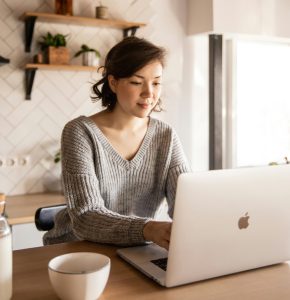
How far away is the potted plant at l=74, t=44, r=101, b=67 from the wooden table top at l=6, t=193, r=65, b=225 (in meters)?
0.83

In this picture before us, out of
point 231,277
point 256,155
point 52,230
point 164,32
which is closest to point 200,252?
point 231,277

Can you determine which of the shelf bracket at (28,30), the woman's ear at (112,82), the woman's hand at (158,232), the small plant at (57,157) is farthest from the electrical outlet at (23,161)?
the woman's hand at (158,232)

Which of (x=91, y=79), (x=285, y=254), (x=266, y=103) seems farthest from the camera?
(x=266, y=103)

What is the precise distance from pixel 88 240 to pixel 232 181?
1.80 feet

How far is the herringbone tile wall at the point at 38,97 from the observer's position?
2.74m

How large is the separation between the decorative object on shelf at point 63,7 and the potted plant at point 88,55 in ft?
0.75

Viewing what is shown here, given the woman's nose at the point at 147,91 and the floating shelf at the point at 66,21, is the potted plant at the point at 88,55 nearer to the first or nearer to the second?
the floating shelf at the point at 66,21

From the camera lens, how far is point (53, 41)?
8.98ft

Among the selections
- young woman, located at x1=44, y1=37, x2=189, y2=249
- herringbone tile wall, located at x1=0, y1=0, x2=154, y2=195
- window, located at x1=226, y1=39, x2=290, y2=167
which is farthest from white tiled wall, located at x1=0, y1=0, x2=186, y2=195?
young woman, located at x1=44, y1=37, x2=189, y2=249

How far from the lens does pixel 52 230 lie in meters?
1.69

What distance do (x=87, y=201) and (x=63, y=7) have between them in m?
1.69

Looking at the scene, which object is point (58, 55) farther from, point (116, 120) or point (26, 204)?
point (116, 120)

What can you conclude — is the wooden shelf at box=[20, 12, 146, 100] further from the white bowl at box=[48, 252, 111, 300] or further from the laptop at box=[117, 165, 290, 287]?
the white bowl at box=[48, 252, 111, 300]

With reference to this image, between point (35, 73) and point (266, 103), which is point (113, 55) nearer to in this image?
point (35, 73)
